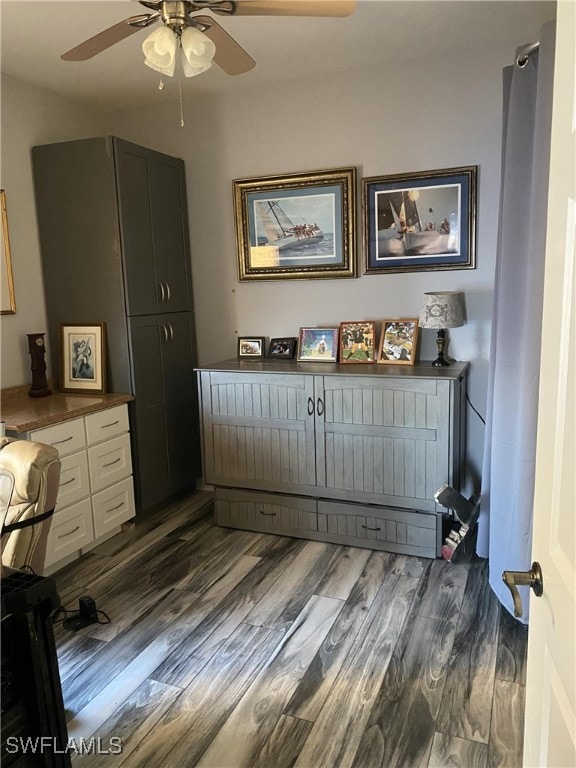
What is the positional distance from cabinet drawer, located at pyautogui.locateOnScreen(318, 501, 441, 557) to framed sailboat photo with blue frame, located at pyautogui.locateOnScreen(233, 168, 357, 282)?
1371mm

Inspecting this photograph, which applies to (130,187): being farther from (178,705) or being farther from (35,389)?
(178,705)

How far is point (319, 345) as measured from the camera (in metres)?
3.34

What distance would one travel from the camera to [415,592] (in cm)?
255

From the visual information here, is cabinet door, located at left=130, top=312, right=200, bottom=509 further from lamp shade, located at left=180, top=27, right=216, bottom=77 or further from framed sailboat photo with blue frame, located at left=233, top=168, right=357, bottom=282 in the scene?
lamp shade, located at left=180, top=27, right=216, bottom=77

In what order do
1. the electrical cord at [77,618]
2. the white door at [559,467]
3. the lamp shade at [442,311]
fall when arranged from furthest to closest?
the lamp shade at [442,311]
the electrical cord at [77,618]
the white door at [559,467]

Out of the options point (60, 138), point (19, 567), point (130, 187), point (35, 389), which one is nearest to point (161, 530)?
point (35, 389)

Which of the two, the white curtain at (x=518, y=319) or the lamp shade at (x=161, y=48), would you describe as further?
the white curtain at (x=518, y=319)

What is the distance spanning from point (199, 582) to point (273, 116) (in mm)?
2700

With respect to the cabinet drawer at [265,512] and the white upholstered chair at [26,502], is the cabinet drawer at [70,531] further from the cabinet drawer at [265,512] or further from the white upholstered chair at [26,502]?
the white upholstered chair at [26,502]

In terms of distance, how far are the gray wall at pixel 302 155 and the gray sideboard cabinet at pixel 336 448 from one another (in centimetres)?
43

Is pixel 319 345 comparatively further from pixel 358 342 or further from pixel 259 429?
pixel 259 429

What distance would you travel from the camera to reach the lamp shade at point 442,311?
283 centimetres

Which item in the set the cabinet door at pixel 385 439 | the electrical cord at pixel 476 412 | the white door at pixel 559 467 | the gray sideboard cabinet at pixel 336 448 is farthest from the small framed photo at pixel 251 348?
the white door at pixel 559 467

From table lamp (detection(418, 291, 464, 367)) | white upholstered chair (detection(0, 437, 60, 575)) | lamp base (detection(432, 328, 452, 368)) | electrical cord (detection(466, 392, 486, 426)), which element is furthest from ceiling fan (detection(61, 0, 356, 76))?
electrical cord (detection(466, 392, 486, 426))
